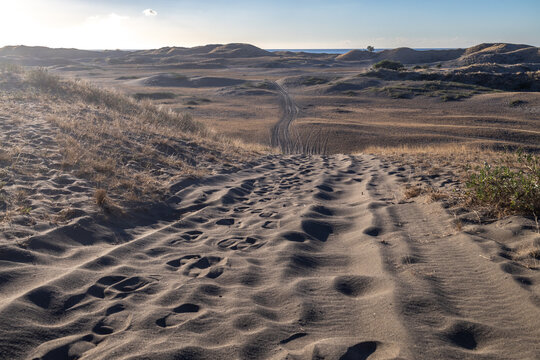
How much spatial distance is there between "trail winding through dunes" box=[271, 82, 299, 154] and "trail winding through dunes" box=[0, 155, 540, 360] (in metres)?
12.0

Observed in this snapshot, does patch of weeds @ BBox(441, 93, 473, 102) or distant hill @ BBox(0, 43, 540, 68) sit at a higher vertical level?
distant hill @ BBox(0, 43, 540, 68)

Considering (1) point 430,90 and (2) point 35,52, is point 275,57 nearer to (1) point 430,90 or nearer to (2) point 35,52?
(2) point 35,52

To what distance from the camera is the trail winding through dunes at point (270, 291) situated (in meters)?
2.71

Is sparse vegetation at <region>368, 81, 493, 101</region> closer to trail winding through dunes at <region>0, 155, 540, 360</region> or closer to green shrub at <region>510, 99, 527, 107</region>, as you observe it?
green shrub at <region>510, 99, 527, 107</region>

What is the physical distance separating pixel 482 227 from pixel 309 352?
9.37 feet

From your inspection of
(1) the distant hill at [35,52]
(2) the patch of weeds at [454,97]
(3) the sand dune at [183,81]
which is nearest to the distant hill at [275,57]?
(1) the distant hill at [35,52]

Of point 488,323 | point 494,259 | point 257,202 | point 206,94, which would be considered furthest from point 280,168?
point 206,94

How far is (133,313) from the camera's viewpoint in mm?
3152

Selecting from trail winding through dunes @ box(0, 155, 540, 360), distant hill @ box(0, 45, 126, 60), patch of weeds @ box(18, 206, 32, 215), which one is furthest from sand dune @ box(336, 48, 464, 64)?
patch of weeds @ box(18, 206, 32, 215)

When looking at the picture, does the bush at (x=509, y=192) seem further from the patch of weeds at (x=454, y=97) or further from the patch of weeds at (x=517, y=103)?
the patch of weeds at (x=454, y=97)

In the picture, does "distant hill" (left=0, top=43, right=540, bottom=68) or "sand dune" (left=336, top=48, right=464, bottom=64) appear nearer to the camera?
"distant hill" (left=0, top=43, right=540, bottom=68)

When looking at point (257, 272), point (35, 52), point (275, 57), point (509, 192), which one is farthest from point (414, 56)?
point (257, 272)

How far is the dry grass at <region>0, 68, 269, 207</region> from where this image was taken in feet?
21.6

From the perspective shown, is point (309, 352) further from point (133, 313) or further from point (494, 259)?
point (494, 259)
